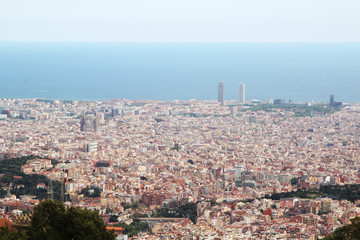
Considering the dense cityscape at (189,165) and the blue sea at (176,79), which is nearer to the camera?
the dense cityscape at (189,165)

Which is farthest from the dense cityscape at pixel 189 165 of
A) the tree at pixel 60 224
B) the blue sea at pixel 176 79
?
the blue sea at pixel 176 79

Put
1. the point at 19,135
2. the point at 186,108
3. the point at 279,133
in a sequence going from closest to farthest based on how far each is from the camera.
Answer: the point at 19,135 → the point at 279,133 → the point at 186,108

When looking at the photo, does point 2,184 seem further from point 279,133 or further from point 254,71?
point 254,71

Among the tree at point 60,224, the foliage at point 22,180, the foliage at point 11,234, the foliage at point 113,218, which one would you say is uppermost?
the tree at point 60,224

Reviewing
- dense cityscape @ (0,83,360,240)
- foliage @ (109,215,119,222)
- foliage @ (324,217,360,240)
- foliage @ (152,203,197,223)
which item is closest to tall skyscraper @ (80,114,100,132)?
dense cityscape @ (0,83,360,240)

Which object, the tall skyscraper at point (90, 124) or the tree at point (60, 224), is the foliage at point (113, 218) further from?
the tall skyscraper at point (90, 124)

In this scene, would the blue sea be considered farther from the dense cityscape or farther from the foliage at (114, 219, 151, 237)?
the foliage at (114, 219, 151, 237)

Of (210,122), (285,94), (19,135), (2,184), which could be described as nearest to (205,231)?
(2,184)
